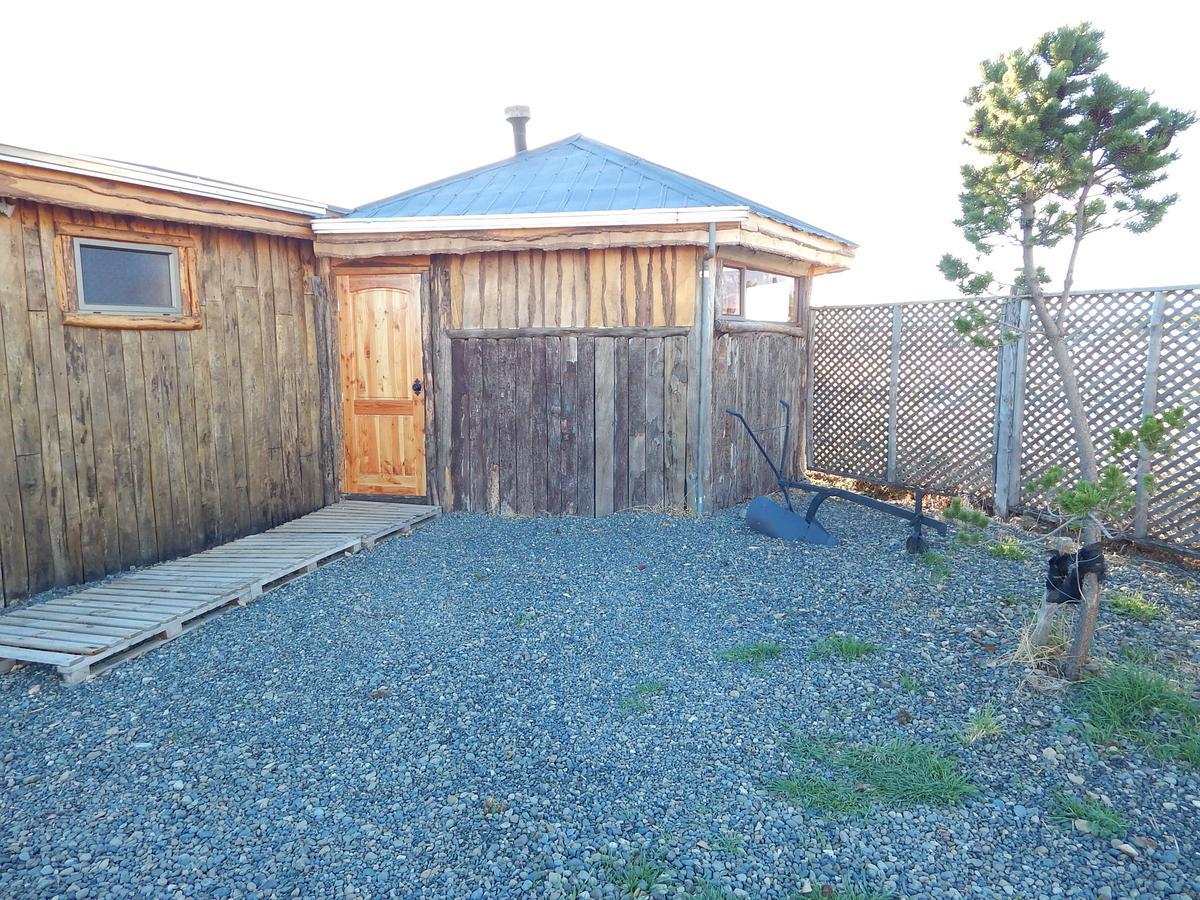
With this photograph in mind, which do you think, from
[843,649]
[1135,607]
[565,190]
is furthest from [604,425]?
[1135,607]

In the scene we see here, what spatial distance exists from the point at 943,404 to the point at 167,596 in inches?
245

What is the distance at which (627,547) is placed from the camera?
17.1 ft

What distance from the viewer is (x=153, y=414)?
5.04 m

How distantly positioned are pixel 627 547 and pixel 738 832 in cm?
300

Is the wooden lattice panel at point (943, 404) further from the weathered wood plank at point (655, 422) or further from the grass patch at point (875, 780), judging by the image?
the grass patch at point (875, 780)

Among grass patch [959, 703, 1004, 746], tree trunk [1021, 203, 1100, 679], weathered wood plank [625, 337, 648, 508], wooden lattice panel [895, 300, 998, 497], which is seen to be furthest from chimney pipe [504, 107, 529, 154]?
grass patch [959, 703, 1004, 746]

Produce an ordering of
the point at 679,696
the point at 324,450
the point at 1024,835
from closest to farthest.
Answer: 1. the point at 1024,835
2. the point at 679,696
3. the point at 324,450

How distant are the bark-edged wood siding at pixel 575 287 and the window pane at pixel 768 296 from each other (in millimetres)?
974

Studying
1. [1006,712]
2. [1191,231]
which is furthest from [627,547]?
[1191,231]

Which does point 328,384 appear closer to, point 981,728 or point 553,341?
point 553,341

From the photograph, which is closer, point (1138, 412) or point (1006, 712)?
point (1006, 712)

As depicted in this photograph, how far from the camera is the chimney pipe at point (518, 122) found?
7.36 meters

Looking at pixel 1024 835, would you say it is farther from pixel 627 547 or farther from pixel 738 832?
pixel 627 547

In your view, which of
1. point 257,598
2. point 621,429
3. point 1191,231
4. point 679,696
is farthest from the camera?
point 1191,231
